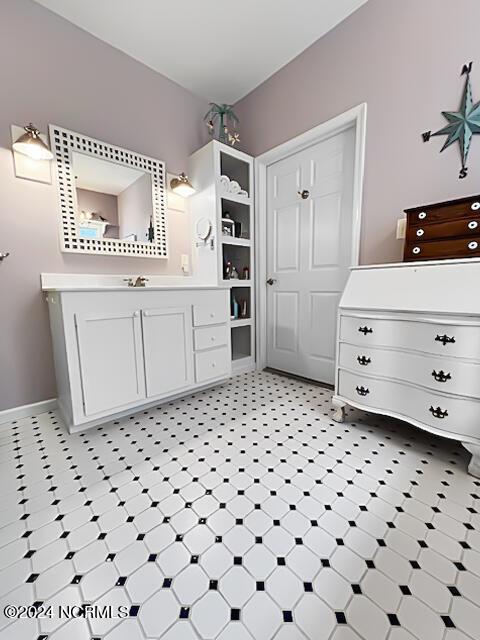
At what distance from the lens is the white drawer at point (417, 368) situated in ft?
3.93

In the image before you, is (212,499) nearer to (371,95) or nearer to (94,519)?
(94,519)

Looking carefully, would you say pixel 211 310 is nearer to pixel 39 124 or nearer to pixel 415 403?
pixel 415 403

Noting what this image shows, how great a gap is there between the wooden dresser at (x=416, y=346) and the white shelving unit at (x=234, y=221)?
1142mm

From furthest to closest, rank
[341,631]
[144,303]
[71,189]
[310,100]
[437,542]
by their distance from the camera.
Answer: [310,100] → [71,189] → [144,303] → [437,542] → [341,631]

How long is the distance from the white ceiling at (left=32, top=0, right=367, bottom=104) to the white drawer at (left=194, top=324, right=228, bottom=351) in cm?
212

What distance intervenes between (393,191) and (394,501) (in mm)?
1723

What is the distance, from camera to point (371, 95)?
1784 mm

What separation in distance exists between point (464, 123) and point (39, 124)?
2.50 metres

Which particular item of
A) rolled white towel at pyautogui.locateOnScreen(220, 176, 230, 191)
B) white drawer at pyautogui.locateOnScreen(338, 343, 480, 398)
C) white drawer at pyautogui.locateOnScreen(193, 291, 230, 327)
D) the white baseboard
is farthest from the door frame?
the white baseboard

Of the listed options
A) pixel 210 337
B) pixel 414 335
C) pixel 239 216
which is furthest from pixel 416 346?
pixel 239 216

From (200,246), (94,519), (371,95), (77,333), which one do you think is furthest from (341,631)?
(371,95)

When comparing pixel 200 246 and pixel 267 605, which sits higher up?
pixel 200 246

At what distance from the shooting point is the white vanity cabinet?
1.48m

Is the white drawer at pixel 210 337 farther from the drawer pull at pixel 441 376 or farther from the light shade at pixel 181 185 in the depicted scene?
the drawer pull at pixel 441 376
